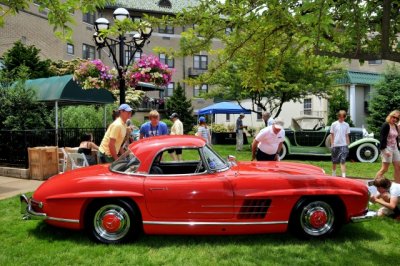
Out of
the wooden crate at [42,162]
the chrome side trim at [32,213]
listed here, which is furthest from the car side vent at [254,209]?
the wooden crate at [42,162]

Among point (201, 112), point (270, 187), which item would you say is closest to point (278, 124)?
point (270, 187)

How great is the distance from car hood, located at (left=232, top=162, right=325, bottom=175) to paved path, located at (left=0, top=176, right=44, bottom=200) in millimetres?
5057

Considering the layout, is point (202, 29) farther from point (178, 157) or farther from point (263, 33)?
point (178, 157)

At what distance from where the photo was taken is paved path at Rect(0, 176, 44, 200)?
840cm

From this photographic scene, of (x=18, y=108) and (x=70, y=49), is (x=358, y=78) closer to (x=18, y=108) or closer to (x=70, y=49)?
(x=70, y=49)

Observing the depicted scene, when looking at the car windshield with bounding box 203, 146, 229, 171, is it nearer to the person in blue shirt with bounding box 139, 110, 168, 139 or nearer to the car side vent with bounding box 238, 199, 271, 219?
the car side vent with bounding box 238, 199, 271, 219

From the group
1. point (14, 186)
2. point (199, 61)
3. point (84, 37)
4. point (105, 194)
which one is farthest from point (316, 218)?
point (199, 61)

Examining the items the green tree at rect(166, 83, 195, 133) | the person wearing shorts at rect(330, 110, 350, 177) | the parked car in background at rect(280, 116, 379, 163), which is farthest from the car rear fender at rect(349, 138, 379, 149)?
the green tree at rect(166, 83, 195, 133)

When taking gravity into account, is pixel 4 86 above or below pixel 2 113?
above

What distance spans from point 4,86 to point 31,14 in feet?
60.9

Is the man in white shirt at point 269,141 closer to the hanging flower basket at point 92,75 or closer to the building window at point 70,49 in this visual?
the hanging flower basket at point 92,75

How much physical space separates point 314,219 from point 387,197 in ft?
5.69

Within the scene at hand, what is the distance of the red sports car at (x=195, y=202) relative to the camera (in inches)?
196

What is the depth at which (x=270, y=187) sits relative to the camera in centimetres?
507
